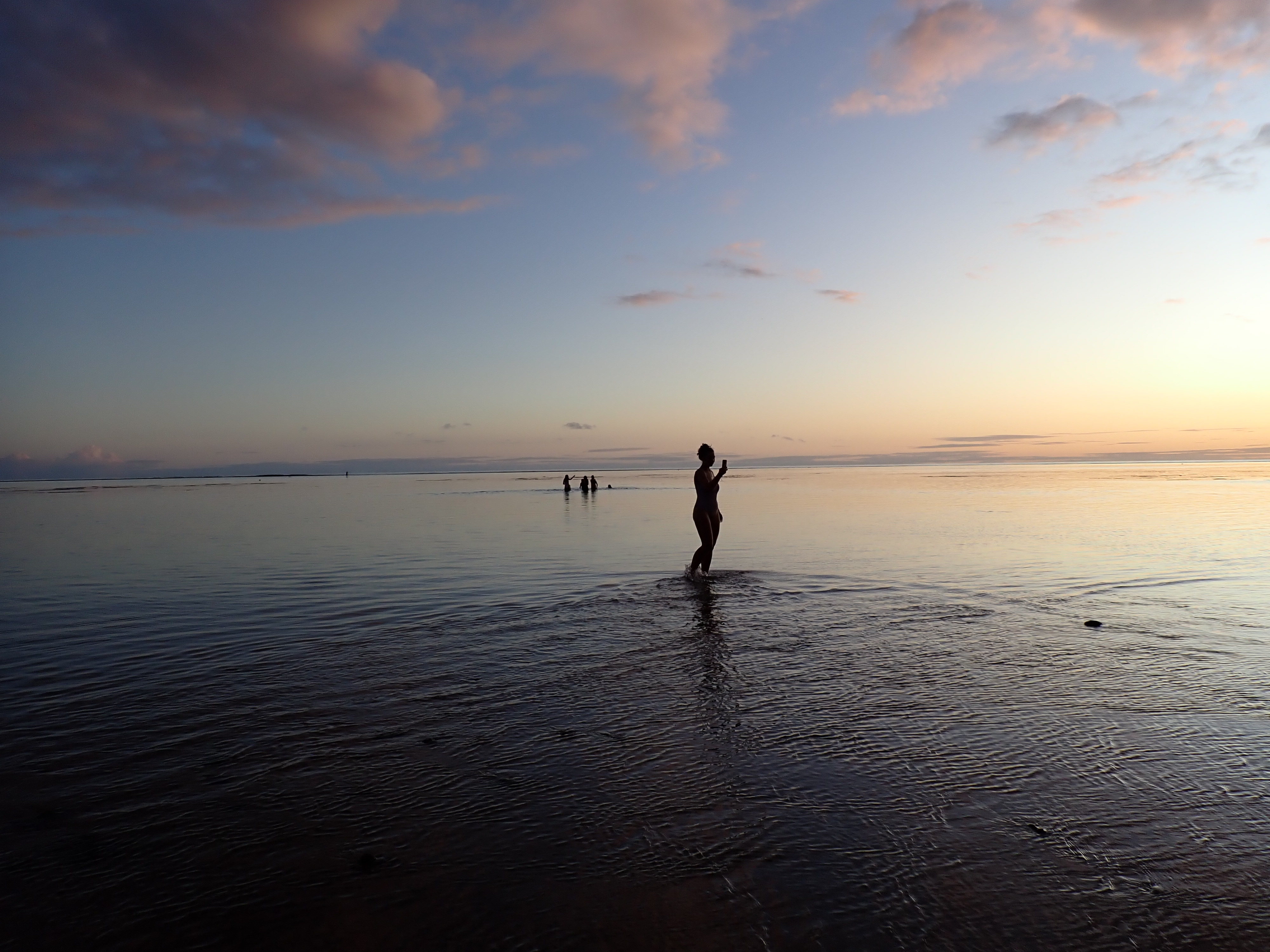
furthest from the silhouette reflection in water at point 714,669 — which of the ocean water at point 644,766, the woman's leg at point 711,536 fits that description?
the woman's leg at point 711,536

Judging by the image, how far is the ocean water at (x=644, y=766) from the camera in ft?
14.0

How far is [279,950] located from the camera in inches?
157

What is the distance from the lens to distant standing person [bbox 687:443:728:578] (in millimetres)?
17875

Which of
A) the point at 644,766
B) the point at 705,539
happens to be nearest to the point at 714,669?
the point at 644,766

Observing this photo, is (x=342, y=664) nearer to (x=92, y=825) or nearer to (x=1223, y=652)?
(x=92, y=825)

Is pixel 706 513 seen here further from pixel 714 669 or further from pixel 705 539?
pixel 714 669

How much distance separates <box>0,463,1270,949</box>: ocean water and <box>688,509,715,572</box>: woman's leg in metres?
1.65

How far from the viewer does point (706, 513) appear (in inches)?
711

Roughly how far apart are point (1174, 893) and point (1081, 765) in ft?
6.31

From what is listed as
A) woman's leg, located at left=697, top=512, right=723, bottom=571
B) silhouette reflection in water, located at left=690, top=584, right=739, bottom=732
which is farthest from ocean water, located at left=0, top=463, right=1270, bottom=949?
woman's leg, located at left=697, top=512, right=723, bottom=571

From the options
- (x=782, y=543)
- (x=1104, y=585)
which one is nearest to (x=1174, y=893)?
(x=1104, y=585)

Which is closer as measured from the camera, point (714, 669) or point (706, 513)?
point (714, 669)

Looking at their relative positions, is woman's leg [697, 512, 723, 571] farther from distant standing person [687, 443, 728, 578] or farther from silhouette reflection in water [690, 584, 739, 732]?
silhouette reflection in water [690, 584, 739, 732]

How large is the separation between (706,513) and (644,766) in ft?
39.1
